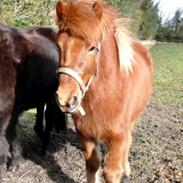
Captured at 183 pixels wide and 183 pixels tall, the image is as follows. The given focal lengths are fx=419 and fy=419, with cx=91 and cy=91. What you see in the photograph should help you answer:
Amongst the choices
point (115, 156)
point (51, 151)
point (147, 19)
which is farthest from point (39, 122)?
point (147, 19)

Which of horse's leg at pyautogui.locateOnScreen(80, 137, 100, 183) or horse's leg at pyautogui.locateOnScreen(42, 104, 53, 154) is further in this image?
horse's leg at pyautogui.locateOnScreen(42, 104, 53, 154)

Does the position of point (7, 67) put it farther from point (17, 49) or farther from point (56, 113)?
point (56, 113)

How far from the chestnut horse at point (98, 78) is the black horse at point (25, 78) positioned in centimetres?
88

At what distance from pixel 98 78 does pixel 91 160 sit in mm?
896

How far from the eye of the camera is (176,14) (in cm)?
7188

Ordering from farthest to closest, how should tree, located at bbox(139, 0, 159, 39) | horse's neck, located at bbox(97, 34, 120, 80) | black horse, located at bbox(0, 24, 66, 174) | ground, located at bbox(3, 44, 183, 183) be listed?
tree, located at bbox(139, 0, 159, 39)
ground, located at bbox(3, 44, 183, 183)
black horse, located at bbox(0, 24, 66, 174)
horse's neck, located at bbox(97, 34, 120, 80)

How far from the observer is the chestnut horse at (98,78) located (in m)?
3.03

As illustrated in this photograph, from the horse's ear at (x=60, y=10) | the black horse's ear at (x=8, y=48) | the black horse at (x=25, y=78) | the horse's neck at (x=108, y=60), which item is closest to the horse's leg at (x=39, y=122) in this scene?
the black horse at (x=25, y=78)

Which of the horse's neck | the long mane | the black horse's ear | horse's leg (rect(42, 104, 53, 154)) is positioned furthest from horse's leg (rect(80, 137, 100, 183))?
horse's leg (rect(42, 104, 53, 154))

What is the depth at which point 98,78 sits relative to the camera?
3.52 meters

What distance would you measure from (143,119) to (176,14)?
67379mm

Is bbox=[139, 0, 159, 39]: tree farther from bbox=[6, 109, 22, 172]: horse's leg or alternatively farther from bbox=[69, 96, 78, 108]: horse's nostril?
bbox=[69, 96, 78, 108]: horse's nostril

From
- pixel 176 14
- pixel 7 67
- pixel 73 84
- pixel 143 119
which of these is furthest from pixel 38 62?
pixel 176 14

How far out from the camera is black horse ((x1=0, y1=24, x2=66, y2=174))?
166 inches
